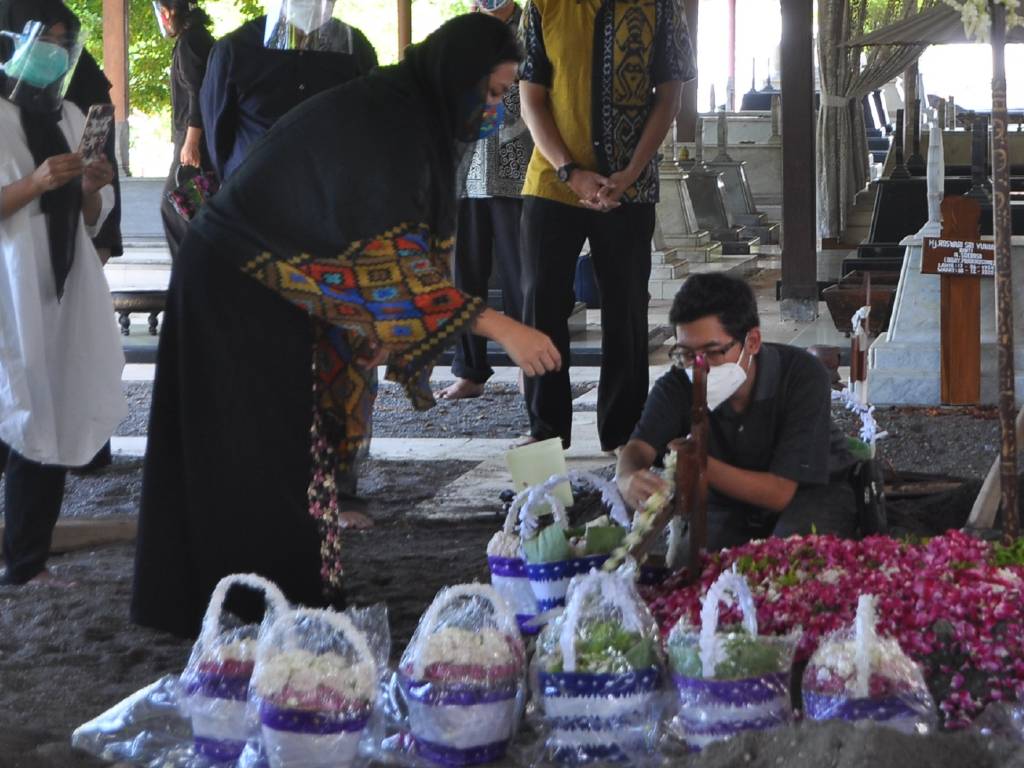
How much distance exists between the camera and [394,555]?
4711 millimetres

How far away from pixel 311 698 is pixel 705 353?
4.94 feet

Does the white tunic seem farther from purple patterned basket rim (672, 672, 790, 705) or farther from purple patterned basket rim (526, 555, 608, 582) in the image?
purple patterned basket rim (672, 672, 790, 705)

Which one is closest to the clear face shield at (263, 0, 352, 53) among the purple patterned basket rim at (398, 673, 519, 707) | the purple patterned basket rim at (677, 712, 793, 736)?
the purple patterned basket rim at (398, 673, 519, 707)

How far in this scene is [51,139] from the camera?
4250 mm

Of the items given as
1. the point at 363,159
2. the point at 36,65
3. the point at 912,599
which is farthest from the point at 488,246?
the point at 912,599

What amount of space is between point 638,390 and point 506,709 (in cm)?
299

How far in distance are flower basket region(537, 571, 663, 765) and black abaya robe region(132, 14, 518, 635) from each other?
76cm

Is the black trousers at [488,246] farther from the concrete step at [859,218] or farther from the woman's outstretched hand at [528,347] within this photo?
the concrete step at [859,218]

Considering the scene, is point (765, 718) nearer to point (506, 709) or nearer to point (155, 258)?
point (506, 709)

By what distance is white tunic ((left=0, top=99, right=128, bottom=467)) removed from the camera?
13.8 feet

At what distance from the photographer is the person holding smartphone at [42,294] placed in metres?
4.18

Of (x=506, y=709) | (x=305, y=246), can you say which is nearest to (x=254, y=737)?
(x=506, y=709)

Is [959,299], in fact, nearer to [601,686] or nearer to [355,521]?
[355,521]

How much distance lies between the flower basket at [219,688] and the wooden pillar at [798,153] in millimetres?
8115
